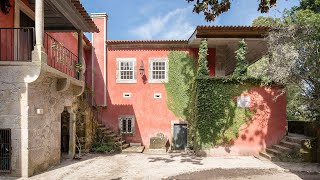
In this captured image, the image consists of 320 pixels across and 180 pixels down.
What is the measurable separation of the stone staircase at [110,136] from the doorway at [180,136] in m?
3.02

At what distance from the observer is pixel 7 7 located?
9094mm

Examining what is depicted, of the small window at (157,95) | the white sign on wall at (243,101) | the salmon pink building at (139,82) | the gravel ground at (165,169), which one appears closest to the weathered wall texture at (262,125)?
the white sign on wall at (243,101)

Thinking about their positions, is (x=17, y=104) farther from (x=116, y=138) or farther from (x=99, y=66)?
(x=99, y=66)

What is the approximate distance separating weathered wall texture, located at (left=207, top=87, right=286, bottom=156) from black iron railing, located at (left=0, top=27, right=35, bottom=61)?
980 centimetres

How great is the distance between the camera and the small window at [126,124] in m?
17.3

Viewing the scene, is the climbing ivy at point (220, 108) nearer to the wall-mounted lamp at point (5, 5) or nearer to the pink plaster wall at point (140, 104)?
the pink plaster wall at point (140, 104)

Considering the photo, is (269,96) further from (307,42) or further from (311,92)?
(307,42)

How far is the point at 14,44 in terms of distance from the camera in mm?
9828

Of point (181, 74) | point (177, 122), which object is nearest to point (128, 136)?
point (177, 122)

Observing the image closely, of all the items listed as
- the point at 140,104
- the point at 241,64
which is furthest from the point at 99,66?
the point at 241,64

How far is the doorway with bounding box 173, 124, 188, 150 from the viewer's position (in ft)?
56.0

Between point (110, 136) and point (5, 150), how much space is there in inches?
299

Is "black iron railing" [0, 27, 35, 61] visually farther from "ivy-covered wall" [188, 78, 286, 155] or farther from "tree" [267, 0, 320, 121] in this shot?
"tree" [267, 0, 320, 121]

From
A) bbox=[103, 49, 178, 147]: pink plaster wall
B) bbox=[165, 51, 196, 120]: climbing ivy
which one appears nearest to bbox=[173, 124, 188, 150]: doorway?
bbox=[103, 49, 178, 147]: pink plaster wall
